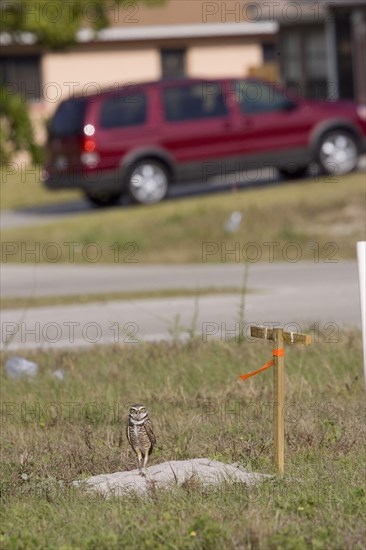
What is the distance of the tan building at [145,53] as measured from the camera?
39531mm

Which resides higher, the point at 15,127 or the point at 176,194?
the point at 15,127

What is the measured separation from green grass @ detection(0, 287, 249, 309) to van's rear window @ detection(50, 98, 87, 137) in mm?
7546

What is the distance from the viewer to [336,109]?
24188mm

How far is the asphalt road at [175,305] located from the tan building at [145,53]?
21710 mm

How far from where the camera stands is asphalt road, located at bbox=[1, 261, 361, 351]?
40.4 ft

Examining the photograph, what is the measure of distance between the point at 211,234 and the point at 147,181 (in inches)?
145

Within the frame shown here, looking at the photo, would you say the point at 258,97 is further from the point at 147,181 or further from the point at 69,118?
the point at 69,118

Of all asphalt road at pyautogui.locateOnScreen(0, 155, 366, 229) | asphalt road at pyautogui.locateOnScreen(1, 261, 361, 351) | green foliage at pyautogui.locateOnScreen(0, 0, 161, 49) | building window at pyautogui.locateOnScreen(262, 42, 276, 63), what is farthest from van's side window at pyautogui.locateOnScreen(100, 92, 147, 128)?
building window at pyautogui.locateOnScreen(262, 42, 276, 63)

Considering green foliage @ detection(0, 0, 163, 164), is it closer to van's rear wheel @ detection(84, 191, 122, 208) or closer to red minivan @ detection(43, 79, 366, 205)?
van's rear wheel @ detection(84, 191, 122, 208)

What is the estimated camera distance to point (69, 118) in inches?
903

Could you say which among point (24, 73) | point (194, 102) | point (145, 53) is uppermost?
point (145, 53)

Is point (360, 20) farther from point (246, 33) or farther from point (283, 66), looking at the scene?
point (246, 33)

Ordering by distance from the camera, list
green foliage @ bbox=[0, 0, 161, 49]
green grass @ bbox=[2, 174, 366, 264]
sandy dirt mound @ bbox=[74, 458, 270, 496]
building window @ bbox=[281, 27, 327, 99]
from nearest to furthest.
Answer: sandy dirt mound @ bbox=[74, 458, 270, 496]
green grass @ bbox=[2, 174, 366, 264]
green foliage @ bbox=[0, 0, 161, 49]
building window @ bbox=[281, 27, 327, 99]

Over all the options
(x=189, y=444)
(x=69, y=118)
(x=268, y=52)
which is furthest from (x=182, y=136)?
(x=268, y=52)
